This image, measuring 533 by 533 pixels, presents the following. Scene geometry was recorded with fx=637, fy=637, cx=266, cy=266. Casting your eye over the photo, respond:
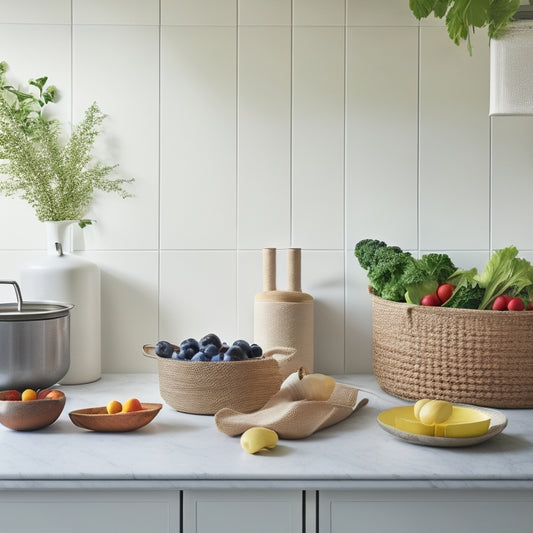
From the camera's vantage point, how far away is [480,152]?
1.66 metres

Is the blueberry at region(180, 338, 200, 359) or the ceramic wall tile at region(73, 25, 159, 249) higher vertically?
the ceramic wall tile at region(73, 25, 159, 249)

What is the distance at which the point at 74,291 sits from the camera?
1524 mm

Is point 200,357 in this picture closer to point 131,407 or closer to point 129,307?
point 131,407

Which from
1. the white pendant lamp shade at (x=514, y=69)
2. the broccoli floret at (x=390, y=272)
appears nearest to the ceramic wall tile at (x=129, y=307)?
the broccoli floret at (x=390, y=272)

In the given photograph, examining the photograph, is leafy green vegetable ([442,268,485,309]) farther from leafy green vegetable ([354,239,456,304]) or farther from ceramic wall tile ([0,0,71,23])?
ceramic wall tile ([0,0,71,23])

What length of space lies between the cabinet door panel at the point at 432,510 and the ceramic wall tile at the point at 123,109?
936mm

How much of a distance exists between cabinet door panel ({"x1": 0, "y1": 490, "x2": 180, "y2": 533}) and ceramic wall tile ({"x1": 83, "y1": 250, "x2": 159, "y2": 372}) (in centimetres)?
70

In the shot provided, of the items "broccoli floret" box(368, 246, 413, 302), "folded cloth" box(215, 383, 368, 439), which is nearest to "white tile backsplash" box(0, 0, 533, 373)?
"broccoli floret" box(368, 246, 413, 302)

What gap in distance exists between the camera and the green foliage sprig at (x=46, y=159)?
1.56m

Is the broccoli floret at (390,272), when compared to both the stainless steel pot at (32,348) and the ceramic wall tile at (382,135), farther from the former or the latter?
the stainless steel pot at (32,348)

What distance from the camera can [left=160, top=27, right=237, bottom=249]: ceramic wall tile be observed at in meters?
1.65

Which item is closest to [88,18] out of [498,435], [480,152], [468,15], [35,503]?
[468,15]

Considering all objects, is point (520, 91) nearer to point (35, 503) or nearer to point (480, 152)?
point (480, 152)

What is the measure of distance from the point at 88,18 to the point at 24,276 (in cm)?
69
